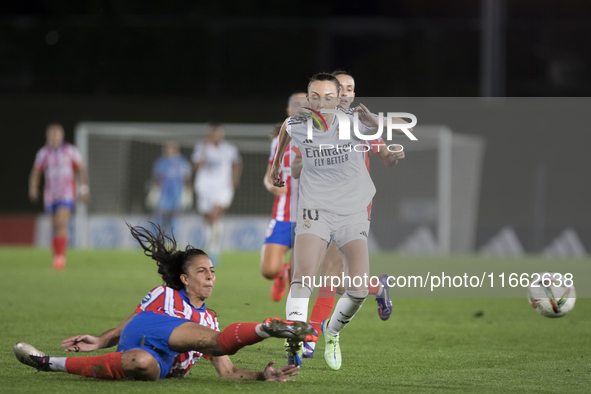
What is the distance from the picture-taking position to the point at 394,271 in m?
12.6

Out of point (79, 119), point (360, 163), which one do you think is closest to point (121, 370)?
point (360, 163)

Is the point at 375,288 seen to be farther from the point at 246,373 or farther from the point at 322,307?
the point at 246,373

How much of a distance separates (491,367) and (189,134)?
16.7 metres

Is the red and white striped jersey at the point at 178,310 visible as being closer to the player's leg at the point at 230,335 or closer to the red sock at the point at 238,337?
the player's leg at the point at 230,335

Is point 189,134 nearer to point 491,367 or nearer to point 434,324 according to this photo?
point 434,324

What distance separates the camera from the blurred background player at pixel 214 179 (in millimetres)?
14719

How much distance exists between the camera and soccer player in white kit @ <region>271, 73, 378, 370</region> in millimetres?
4988

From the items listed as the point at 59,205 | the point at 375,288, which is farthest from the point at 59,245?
the point at 375,288

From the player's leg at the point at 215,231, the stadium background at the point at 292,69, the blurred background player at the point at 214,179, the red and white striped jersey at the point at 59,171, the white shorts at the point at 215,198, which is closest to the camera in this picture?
the red and white striped jersey at the point at 59,171

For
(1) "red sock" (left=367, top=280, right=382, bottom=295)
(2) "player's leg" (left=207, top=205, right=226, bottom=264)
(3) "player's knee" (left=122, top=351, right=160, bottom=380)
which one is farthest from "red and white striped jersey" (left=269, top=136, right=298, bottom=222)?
(2) "player's leg" (left=207, top=205, right=226, bottom=264)

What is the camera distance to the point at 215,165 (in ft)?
50.8

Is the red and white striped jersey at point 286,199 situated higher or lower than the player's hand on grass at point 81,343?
higher

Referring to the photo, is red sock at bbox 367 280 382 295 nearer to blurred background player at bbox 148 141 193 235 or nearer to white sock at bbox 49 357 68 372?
white sock at bbox 49 357 68 372

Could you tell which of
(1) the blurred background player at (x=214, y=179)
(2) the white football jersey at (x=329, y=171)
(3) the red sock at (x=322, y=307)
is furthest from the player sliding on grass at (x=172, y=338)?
(1) the blurred background player at (x=214, y=179)
